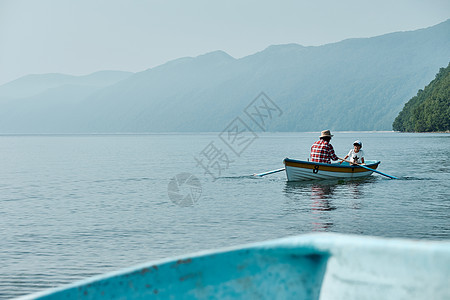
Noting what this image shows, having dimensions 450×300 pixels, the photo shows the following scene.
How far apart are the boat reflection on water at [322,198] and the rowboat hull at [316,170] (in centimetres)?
28

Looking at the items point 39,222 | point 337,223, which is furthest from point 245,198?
point 39,222

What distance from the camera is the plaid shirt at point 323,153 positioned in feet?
69.5

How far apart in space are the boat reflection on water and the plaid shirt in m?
1.05

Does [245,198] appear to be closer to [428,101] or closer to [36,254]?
[36,254]

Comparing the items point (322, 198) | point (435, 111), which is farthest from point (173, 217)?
point (435, 111)

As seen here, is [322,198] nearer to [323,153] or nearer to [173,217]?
[323,153]

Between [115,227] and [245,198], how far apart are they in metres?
6.46

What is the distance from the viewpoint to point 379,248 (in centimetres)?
344

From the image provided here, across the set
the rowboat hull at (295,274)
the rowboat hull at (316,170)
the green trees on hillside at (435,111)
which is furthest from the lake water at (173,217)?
the green trees on hillside at (435,111)

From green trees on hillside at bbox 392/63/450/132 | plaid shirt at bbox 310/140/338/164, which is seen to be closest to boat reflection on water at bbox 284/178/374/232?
plaid shirt at bbox 310/140/338/164

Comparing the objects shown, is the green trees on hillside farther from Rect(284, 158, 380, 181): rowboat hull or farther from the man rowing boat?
the man rowing boat

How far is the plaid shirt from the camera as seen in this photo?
2117 centimetres

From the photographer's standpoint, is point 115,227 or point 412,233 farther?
point 115,227

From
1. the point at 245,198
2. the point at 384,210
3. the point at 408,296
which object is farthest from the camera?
the point at 245,198
